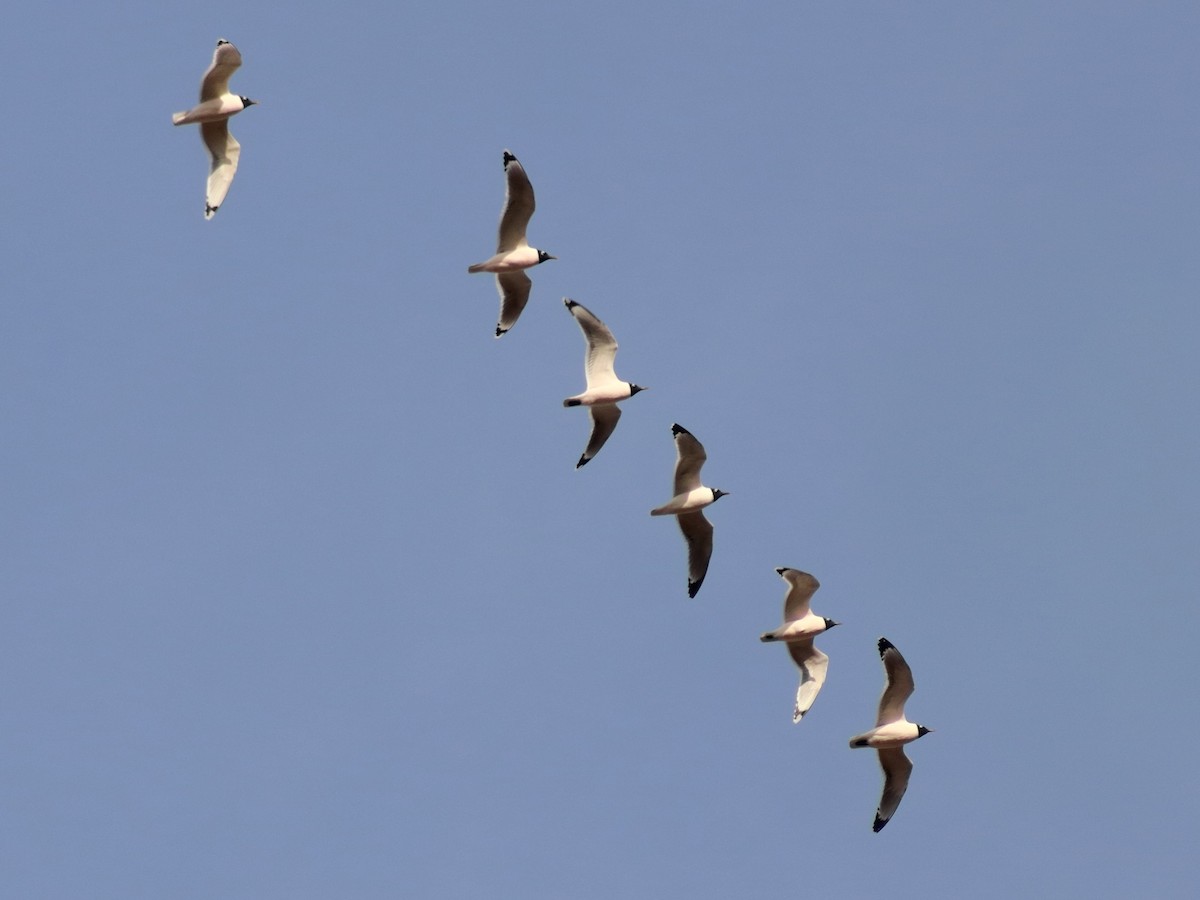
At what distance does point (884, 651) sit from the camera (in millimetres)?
64312

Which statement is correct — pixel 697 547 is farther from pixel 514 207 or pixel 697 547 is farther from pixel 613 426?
pixel 514 207

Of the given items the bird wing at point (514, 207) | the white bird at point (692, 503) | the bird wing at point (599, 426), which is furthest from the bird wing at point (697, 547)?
the bird wing at point (514, 207)

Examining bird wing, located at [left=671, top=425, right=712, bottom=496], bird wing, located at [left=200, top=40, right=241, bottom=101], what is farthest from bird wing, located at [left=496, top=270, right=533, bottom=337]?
bird wing, located at [left=200, top=40, right=241, bottom=101]

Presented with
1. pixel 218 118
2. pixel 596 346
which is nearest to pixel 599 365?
pixel 596 346

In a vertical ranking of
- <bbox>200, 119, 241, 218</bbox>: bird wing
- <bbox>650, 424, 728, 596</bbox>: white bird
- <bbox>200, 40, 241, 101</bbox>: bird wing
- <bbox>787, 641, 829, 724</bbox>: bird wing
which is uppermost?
<bbox>200, 40, 241, 101</bbox>: bird wing

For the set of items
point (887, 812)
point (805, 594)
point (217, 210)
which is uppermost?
point (217, 210)

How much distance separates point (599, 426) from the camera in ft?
217

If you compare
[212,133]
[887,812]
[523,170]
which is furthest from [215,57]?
[887,812]

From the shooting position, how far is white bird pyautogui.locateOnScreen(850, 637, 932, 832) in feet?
212

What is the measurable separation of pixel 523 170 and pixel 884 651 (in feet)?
43.3

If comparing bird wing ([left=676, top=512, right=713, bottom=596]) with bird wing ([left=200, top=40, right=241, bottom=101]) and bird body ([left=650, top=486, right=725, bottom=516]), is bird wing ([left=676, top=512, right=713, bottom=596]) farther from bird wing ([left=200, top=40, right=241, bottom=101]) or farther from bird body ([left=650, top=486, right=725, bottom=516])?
bird wing ([left=200, top=40, right=241, bottom=101])

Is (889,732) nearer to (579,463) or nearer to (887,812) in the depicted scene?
(887,812)

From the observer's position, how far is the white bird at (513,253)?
214ft

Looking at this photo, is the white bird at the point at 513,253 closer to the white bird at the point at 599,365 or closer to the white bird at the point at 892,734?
the white bird at the point at 599,365
